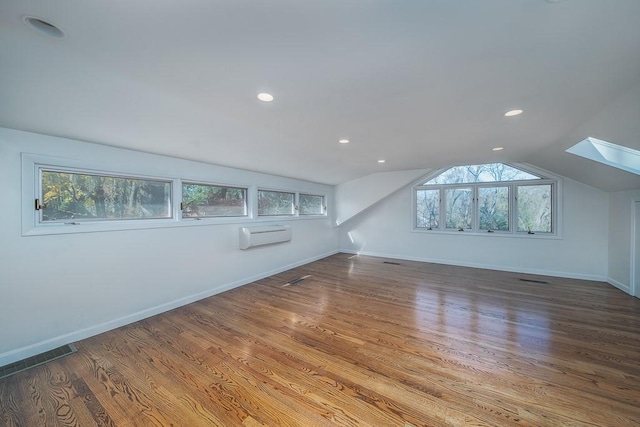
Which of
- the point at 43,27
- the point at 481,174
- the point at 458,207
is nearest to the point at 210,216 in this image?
the point at 43,27

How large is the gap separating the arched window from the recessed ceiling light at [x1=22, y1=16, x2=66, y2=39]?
5867mm

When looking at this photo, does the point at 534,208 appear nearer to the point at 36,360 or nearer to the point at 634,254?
the point at 634,254

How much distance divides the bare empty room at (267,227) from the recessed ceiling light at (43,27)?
0.03ft

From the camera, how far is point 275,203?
16.0 ft

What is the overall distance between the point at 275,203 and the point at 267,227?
76 centimetres

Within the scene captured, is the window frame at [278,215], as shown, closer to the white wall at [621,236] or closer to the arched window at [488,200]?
the arched window at [488,200]

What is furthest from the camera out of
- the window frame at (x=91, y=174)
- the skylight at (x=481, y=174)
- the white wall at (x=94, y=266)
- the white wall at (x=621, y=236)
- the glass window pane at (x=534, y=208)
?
the skylight at (x=481, y=174)

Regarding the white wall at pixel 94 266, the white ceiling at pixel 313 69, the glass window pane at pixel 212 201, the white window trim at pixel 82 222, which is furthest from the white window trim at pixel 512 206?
the white window trim at pixel 82 222

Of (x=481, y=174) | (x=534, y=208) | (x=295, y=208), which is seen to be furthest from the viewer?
(x=295, y=208)

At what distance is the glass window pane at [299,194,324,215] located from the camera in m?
5.70

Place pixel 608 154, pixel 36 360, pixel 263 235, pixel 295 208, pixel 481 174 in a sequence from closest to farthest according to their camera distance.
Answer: pixel 36 360, pixel 608 154, pixel 263 235, pixel 481 174, pixel 295 208

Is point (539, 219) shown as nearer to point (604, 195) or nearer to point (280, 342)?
point (604, 195)

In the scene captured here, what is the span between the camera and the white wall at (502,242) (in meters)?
4.16

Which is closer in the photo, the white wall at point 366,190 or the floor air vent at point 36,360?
the floor air vent at point 36,360
